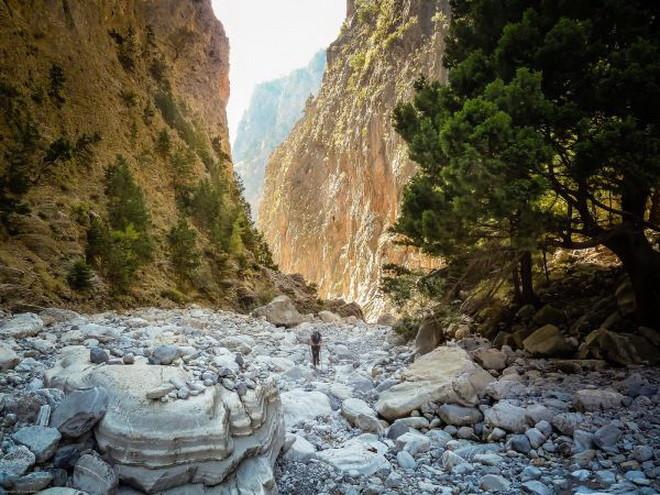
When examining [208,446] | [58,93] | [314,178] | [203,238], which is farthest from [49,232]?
[314,178]

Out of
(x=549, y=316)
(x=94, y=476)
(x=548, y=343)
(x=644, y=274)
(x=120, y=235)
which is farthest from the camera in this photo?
(x=120, y=235)

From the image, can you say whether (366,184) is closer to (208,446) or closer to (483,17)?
(483,17)

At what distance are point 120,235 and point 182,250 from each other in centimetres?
376

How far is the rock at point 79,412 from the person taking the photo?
288 centimetres

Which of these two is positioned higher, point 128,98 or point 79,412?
point 128,98

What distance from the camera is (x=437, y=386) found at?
6.00 metres

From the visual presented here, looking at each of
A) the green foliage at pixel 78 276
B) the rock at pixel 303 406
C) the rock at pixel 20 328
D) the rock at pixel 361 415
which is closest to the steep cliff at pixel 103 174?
the green foliage at pixel 78 276

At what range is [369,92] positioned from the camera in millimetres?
47750

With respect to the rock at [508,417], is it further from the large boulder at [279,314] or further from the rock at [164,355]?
the large boulder at [279,314]

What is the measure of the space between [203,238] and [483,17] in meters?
16.6

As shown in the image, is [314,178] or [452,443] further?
[314,178]

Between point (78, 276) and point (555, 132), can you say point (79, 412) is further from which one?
point (78, 276)

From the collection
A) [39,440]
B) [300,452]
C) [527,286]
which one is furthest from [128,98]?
[39,440]

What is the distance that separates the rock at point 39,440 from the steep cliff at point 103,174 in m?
6.80
